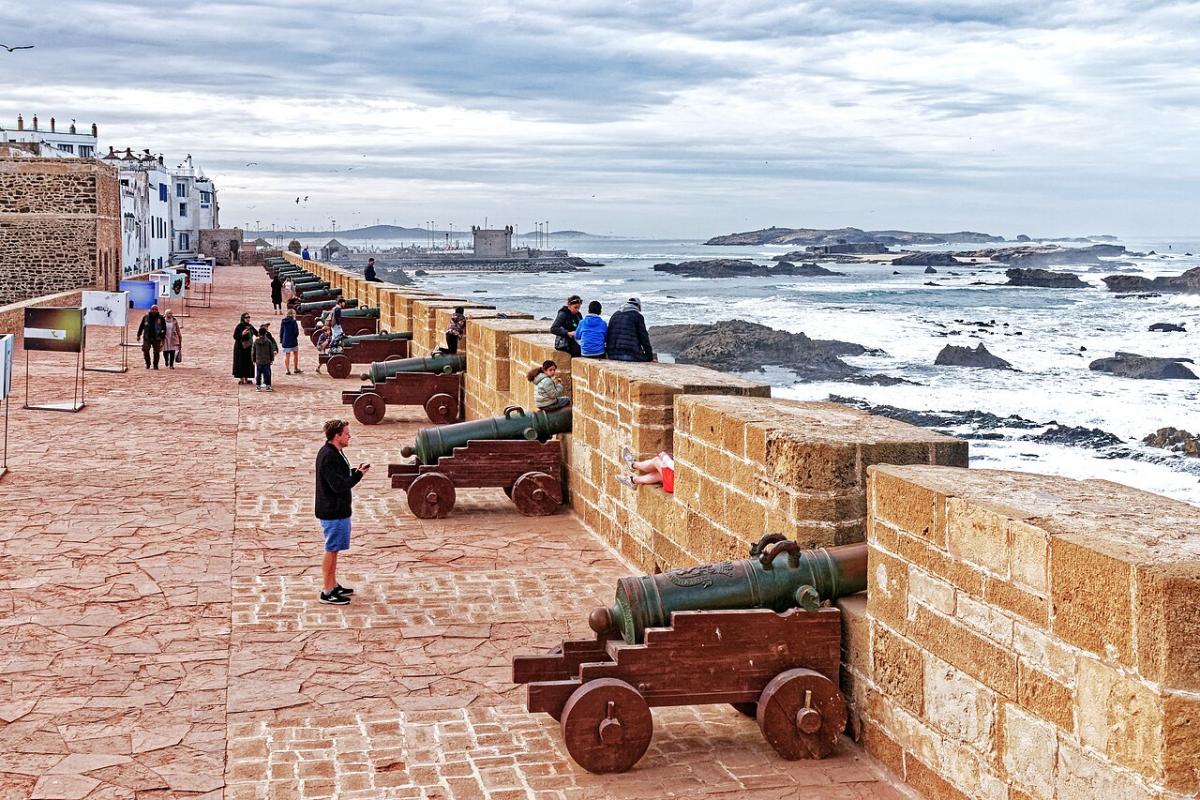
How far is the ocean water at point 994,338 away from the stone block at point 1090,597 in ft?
43.6

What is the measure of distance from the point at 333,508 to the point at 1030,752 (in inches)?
161

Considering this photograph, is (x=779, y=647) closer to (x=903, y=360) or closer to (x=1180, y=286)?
(x=903, y=360)

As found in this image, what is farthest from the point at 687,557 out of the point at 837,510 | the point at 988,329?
the point at 988,329

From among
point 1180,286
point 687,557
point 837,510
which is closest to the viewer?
point 837,510

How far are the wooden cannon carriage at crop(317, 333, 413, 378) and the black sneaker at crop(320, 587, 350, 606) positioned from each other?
1151cm

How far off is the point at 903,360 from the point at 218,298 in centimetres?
2234

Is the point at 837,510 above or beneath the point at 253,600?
above

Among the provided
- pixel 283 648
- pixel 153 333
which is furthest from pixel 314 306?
pixel 283 648

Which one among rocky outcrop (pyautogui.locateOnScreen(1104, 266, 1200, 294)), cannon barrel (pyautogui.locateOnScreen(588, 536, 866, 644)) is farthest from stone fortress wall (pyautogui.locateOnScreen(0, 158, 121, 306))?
rocky outcrop (pyautogui.locateOnScreen(1104, 266, 1200, 294))

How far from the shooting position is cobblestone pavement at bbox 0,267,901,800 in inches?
179

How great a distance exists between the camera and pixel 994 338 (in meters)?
56.3

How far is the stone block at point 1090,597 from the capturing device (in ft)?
10.9

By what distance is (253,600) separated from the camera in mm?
6777

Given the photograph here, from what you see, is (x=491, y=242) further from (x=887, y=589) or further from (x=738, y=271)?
(x=887, y=589)
